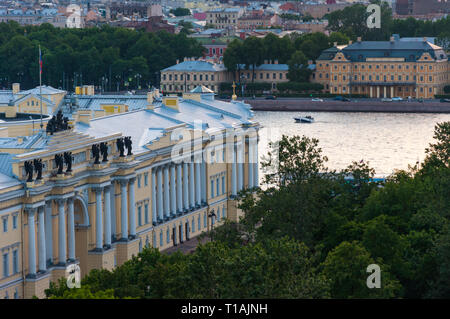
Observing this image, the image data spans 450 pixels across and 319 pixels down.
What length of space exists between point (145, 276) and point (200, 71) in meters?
74.9

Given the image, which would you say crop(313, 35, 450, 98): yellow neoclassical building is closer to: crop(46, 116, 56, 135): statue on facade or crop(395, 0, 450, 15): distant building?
crop(46, 116, 56, 135): statue on facade

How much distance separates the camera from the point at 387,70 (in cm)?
9981

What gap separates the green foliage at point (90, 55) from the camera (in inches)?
4099

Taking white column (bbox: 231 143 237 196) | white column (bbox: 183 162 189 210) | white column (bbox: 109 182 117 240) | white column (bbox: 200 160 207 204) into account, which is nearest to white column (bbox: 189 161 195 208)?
white column (bbox: 183 162 189 210)

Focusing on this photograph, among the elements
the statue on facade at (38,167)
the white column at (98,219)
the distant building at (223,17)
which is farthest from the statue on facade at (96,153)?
the distant building at (223,17)

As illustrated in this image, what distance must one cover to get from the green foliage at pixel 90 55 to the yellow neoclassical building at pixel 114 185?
5470 cm

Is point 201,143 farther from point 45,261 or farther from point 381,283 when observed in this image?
point 381,283

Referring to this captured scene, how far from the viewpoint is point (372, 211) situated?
3581 cm

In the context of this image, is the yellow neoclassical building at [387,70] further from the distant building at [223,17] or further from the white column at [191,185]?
the distant building at [223,17]

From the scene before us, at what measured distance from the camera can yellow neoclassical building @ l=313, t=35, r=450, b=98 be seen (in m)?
98.7

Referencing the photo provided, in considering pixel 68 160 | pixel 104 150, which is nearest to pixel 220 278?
pixel 68 160

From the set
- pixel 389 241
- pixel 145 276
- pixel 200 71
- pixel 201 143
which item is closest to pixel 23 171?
pixel 145 276
